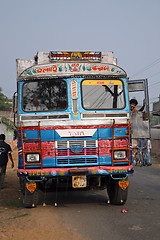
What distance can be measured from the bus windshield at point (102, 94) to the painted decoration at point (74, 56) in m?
0.70

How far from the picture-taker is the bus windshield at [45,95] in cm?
735

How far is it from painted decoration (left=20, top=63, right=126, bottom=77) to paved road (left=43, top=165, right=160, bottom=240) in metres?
3.08

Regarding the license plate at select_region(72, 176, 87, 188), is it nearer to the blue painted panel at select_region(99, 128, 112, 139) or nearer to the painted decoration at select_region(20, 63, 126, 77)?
the blue painted panel at select_region(99, 128, 112, 139)

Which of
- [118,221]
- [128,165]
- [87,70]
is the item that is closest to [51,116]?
[87,70]

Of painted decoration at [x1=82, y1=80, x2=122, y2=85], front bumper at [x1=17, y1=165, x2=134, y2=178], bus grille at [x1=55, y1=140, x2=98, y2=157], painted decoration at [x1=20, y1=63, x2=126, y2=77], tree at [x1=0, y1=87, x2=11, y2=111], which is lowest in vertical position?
front bumper at [x1=17, y1=165, x2=134, y2=178]

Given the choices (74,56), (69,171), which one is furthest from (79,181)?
(74,56)

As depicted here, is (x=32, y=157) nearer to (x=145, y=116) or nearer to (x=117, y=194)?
(x=117, y=194)

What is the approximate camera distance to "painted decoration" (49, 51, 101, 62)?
780 centimetres

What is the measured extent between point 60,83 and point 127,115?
66.5 inches

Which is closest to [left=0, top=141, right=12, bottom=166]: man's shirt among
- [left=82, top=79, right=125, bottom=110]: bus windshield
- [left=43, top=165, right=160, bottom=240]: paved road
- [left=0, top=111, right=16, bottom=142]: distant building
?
[left=43, top=165, right=160, bottom=240]: paved road

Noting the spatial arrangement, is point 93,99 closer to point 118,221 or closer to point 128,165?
point 128,165

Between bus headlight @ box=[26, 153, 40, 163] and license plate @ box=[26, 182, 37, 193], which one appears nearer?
bus headlight @ box=[26, 153, 40, 163]

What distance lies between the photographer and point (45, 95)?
24.3 ft

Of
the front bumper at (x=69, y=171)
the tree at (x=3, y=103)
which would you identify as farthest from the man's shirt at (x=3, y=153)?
the tree at (x=3, y=103)
